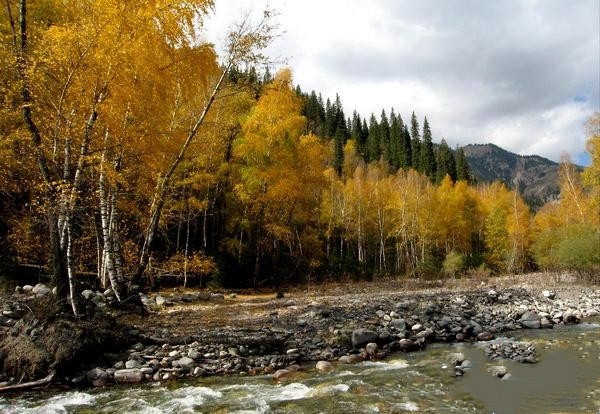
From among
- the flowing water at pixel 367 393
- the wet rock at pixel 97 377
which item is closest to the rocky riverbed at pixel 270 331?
the wet rock at pixel 97 377

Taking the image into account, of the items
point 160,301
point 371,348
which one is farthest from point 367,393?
point 160,301

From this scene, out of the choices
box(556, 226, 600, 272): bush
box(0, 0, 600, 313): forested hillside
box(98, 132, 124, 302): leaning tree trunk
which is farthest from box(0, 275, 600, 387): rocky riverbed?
box(556, 226, 600, 272): bush

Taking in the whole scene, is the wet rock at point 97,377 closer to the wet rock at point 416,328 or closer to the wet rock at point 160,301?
the wet rock at point 160,301

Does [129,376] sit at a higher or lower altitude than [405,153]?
lower

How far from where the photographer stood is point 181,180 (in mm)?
19891

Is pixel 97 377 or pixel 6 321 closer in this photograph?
pixel 97 377

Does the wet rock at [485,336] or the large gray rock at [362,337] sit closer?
the large gray rock at [362,337]

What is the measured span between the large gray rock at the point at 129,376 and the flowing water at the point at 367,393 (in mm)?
213

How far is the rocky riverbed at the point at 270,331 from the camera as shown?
9.01 meters

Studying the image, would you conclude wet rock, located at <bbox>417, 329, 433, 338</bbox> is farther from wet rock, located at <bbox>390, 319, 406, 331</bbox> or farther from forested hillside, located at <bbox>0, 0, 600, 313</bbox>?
forested hillside, located at <bbox>0, 0, 600, 313</bbox>

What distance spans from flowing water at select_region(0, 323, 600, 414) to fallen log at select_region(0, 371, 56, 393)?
0.71ft

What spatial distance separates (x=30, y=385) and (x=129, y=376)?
1.56m

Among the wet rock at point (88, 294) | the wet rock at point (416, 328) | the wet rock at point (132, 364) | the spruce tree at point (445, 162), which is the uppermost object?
the spruce tree at point (445, 162)

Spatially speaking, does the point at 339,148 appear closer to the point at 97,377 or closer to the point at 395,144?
the point at 395,144
